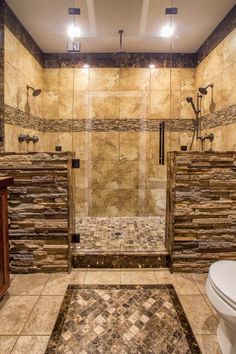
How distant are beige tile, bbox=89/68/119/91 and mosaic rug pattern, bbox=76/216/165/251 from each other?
190 cm

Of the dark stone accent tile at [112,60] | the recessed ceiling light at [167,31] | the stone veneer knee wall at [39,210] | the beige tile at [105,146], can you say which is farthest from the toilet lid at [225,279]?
the dark stone accent tile at [112,60]

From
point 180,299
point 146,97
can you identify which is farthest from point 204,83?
point 180,299

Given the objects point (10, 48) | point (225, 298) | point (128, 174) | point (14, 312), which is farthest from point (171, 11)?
point (14, 312)

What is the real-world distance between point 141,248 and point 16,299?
3.77ft

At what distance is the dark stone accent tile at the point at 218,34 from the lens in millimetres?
2457

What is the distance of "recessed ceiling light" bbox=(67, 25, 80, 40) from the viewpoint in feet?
9.22

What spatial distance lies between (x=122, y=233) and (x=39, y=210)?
1059 mm

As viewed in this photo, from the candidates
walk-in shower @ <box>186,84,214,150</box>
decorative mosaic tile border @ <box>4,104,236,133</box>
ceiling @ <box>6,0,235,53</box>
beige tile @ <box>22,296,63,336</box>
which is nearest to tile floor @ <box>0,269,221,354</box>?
beige tile @ <box>22,296,63,336</box>

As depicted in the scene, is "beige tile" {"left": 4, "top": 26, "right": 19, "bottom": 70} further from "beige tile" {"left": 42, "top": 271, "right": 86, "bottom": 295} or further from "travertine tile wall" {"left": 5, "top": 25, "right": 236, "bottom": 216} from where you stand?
"beige tile" {"left": 42, "top": 271, "right": 86, "bottom": 295}

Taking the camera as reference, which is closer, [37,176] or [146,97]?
[37,176]

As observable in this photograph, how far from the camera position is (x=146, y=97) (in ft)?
11.2

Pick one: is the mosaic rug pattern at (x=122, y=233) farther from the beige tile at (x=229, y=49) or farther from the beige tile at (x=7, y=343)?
the beige tile at (x=229, y=49)

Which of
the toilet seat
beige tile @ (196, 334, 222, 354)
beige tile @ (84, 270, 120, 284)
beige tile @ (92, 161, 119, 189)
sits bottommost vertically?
beige tile @ (196, 334, 222, 354)

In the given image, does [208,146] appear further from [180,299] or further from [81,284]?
[81,284]
